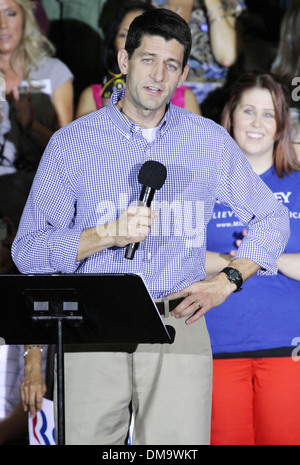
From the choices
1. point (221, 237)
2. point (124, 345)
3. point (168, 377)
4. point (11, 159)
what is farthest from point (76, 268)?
point (11, 159)

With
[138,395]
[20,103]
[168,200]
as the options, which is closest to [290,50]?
[20,103]

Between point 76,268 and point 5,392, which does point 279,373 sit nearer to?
point 76,268

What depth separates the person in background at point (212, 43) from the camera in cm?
351

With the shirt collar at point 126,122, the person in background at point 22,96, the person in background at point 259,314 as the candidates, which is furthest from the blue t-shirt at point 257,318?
the person in background at point 22,96

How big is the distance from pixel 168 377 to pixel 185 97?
1743 millimetres

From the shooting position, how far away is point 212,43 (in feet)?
11.6

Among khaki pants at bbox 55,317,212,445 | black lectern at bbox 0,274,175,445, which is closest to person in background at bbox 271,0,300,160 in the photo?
khaki pants at bbox 55,317,212,445

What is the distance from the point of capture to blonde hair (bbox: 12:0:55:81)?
3383 millimetres

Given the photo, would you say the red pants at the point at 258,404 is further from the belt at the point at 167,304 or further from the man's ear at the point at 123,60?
the man's ear at the point at 123,60

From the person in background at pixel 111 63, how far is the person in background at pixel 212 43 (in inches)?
11.4

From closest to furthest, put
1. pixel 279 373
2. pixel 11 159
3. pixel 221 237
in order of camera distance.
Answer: pixel 279 373 < pixel 221 237 < pixel 11 159

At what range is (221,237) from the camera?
309cm

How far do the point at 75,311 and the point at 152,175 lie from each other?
462 millimetres

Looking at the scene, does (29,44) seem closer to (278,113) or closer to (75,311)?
(278,113)
